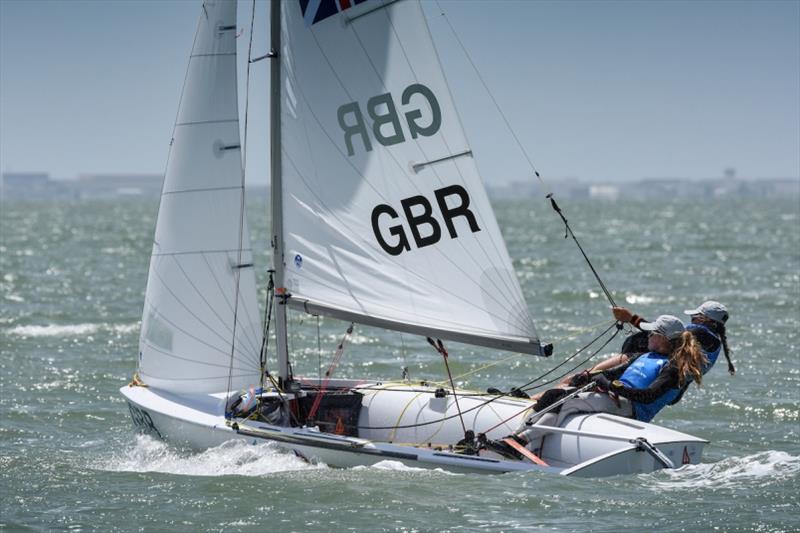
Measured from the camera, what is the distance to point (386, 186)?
35.7 feet

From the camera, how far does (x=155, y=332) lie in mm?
11875

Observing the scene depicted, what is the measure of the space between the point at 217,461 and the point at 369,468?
140 cm

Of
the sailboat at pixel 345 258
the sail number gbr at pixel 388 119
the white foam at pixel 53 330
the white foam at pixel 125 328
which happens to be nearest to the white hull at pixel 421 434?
the sailboat at pixel 345 258

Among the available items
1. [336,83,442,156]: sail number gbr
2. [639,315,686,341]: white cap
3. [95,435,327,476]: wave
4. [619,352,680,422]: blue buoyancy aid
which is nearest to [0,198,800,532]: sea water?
[95,435,327,476]: wave

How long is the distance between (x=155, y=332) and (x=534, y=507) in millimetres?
4160

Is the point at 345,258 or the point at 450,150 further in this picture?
the point at 345,258

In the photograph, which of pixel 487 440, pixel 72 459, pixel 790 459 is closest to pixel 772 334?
pixel 790 459

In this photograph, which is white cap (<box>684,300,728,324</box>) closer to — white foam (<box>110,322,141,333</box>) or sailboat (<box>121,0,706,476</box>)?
sailboat (<box>121,0,706,476</box>)

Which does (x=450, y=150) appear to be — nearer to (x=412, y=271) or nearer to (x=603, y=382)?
(x=412, y=271)

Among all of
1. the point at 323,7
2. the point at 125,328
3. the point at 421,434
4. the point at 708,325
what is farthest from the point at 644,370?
the point at 125,328

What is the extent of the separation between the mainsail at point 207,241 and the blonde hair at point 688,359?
3813mm

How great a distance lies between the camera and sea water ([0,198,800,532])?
9516 mm

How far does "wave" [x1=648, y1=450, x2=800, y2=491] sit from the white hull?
0.12 m

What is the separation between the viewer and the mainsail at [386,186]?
10.7 m
